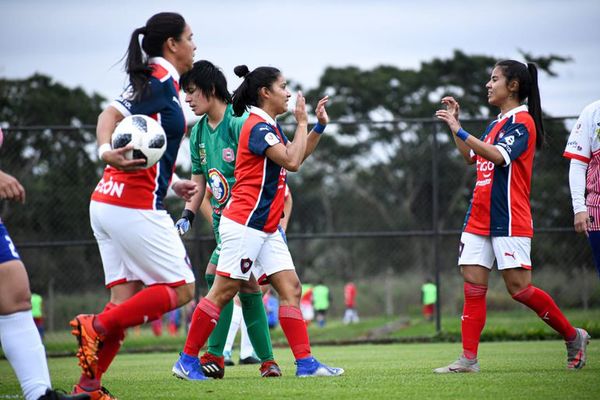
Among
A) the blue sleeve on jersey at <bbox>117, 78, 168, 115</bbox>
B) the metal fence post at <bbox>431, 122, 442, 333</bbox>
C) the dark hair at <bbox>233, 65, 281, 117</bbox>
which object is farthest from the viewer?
the metal fence post at <bbox>431, 122, 442, 333</bbox>

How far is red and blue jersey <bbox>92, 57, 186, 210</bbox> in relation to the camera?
5082 millimetres

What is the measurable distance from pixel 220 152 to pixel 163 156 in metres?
1.98

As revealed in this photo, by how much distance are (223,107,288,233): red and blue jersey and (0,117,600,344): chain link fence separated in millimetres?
5890

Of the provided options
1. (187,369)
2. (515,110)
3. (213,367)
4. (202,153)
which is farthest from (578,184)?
(187,369)

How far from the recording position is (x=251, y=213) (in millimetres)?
6391

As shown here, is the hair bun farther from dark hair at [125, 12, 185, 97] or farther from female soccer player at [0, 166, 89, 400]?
female soccer player at [0, 166, 89, 400]

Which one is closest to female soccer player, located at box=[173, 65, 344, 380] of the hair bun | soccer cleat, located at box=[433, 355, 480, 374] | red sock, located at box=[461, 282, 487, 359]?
the hair bun

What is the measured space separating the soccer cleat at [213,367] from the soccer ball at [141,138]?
243cm

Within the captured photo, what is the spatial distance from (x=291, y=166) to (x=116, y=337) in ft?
5.76

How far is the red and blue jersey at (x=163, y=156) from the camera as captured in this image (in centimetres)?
508

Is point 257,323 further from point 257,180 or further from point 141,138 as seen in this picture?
point 141,138

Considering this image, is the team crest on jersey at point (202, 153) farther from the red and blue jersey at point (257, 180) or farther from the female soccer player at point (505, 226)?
the female soccer player at point (505, 226)

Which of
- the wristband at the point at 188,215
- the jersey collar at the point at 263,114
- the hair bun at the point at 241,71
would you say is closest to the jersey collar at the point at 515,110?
the jersey collar at the point at 263,114

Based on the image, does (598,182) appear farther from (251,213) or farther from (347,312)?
(347,312)
